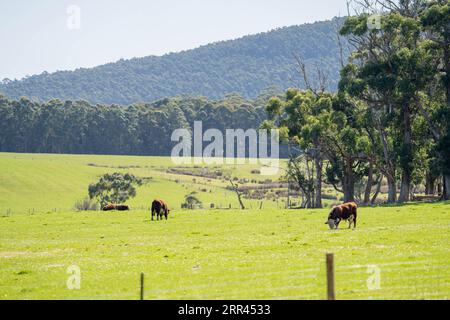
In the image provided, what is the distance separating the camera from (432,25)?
59.9m

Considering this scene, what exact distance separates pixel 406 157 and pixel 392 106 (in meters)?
5.88

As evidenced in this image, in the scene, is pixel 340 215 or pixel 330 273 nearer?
pixel 330 273

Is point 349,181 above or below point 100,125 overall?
below

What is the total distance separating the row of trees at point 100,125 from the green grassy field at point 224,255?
128756mm

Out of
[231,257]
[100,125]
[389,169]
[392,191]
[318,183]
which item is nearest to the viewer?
[231,257]

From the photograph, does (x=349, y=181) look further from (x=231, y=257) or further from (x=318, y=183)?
(x=231, y=257)

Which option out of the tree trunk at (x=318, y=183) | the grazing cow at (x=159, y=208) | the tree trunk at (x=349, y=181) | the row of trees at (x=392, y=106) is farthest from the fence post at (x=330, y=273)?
the tree trunk at (x=318, y=183)

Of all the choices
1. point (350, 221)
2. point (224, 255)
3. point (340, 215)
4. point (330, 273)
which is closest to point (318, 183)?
point (350, 221)

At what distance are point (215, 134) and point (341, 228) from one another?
466 feet

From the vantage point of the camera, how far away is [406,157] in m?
60.2

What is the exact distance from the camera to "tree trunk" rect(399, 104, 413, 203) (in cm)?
6041

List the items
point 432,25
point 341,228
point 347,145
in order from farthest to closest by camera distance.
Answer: point 347,145 < point 432,25 < point 341,228

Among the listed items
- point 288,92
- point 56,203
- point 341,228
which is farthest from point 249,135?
point 341,228
